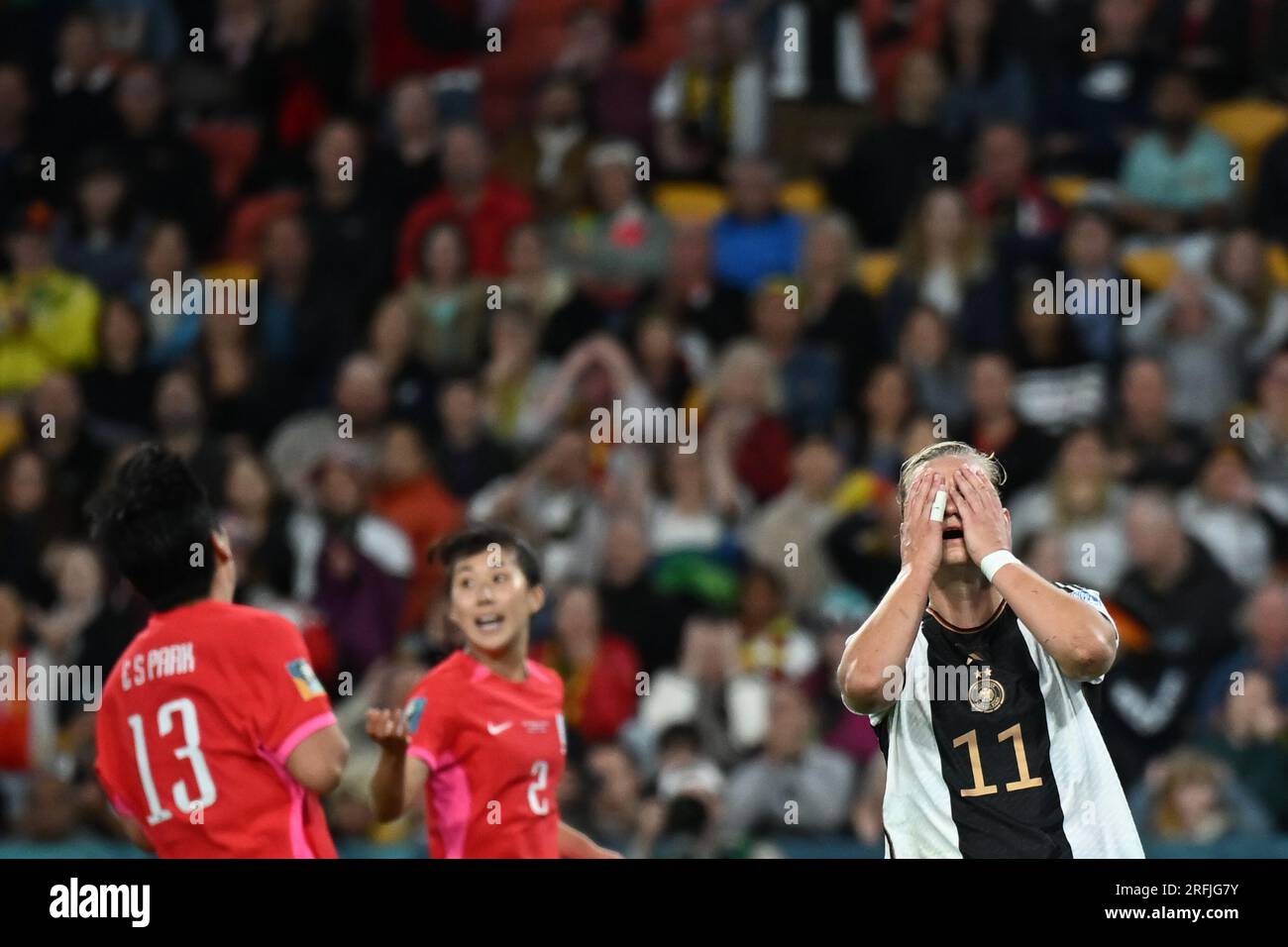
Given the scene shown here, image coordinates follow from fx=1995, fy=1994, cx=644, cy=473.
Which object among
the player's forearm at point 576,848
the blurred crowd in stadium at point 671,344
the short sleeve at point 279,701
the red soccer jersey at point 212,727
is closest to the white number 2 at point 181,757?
the red soccer jersey at point 212,727

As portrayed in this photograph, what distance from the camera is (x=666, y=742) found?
8.53 m

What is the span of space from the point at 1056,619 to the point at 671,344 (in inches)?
238

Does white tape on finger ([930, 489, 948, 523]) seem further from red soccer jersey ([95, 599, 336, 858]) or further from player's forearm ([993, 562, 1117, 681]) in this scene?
red soccer jersey ([95, 599, 336, 858])

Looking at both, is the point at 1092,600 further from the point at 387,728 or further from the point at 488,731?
the point at 488,731

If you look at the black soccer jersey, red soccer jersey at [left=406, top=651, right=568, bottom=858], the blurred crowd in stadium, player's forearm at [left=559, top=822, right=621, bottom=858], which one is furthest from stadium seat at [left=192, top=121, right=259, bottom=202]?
the black soccer jersey

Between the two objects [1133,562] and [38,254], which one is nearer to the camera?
[1133,562]

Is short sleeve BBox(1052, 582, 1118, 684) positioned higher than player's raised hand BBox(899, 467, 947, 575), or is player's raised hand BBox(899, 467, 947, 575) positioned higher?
player's raised hand BBox(899, 467, 947, 575)

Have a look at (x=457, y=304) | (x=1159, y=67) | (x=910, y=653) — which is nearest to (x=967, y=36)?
(x=1159, y=67)

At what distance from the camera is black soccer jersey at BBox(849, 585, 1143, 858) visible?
171 inches

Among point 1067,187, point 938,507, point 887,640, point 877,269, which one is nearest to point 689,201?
point 877,269

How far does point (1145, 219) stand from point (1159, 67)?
1.05 m

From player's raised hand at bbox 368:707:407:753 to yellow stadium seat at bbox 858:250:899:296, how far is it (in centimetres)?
572

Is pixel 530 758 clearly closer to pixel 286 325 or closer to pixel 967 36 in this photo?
pixel 286 325

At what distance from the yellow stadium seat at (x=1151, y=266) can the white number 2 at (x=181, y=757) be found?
6.55 metres
